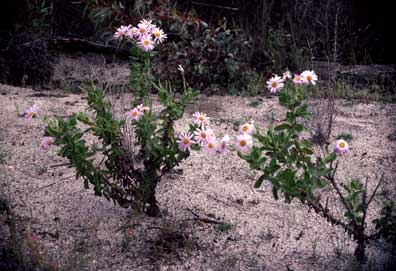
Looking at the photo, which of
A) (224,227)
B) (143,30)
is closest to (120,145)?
(143,30)

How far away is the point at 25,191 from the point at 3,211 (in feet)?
0.94

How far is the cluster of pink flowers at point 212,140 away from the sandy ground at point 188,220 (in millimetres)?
599

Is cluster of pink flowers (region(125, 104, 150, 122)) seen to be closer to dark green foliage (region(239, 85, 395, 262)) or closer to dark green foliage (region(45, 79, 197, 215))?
dark green foliage (region(45, 79, 197, 215))

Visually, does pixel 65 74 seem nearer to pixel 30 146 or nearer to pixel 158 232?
pixel 30 146

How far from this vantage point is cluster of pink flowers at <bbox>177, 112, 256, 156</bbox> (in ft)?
8.70

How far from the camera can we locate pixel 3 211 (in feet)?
11.6

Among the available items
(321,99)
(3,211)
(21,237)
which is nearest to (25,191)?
(3,211)

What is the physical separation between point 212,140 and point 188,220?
0.84 m

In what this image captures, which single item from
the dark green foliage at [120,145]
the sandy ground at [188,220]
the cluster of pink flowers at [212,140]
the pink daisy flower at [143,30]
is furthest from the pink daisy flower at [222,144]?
the pink daisy flower at [143,30]

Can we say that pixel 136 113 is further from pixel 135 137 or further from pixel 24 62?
pixel 24 62

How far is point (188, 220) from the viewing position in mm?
3494

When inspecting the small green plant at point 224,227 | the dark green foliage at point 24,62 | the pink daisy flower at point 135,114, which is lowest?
the small green plant at point 224,227

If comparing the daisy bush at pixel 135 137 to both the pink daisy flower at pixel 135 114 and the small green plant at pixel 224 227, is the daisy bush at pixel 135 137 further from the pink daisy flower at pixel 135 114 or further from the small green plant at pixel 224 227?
the small green plant at pixel 224 227

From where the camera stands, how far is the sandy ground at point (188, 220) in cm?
318
